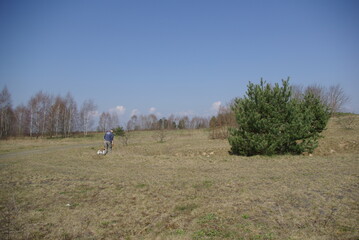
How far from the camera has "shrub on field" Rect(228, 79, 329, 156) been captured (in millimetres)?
12375

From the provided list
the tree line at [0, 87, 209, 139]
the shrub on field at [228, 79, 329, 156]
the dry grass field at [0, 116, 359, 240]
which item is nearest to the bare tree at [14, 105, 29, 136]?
the tree line at [0, 87, 209, 139]

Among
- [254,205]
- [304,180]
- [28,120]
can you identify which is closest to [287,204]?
[254,205]

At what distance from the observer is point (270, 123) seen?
483 inches

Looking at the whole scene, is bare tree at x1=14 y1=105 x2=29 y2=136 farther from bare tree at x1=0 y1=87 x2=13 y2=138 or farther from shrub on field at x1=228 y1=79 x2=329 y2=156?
shrub on field at x1=228 y1=79 x2=329 y2=156

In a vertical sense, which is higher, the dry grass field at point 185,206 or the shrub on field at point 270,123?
the shrub on field at point 270,123

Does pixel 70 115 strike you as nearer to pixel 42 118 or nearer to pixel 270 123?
pixel 42 118

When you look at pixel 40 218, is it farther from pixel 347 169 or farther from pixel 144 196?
pixel 347 169

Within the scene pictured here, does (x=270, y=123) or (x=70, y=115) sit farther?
(x=70, y=115)

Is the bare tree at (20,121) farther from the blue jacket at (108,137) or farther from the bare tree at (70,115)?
the blue jacket at (108,137)

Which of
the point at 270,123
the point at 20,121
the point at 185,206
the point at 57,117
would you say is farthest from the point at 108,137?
the point at 20,121

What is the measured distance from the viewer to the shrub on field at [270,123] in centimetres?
1238

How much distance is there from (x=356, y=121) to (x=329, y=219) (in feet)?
115

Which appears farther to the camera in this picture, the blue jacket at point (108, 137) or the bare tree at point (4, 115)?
the bare tree at point (4, 115)

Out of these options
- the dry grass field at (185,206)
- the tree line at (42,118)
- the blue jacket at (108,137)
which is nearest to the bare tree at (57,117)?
the tree line at (42,118)
